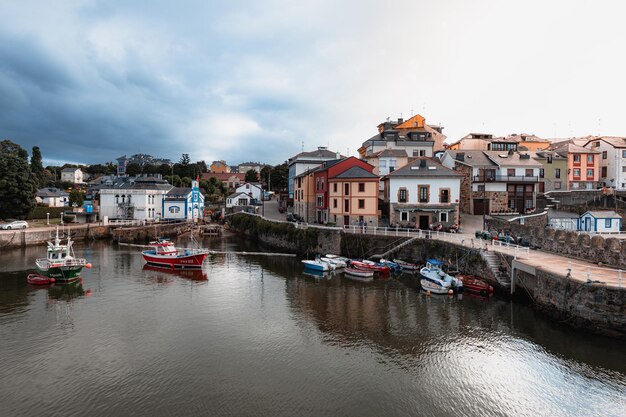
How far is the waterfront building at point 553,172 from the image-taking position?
6344 cm

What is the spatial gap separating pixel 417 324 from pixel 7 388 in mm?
21822

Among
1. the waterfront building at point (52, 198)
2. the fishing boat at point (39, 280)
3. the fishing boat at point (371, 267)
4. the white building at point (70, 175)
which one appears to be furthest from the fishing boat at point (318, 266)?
the white building at point (70, 175)

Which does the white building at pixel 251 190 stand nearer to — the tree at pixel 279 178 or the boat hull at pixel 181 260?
the tree at pixel 279 178

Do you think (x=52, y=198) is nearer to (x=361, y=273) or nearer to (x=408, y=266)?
(x=361, y=273)

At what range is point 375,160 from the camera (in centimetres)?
6625

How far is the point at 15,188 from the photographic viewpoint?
216 ft

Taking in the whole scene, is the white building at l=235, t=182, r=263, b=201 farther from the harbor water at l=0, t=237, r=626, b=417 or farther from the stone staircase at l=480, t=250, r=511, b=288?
the stone staircase at l=480, t=250, r=511, b=288

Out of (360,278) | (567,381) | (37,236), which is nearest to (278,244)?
(360,278)

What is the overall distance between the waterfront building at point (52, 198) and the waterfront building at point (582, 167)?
347ft

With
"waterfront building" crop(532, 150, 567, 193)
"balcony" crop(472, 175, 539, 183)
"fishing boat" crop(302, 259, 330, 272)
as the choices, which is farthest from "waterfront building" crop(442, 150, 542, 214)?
"fishing boat" crop(302, 259, 330, 272)

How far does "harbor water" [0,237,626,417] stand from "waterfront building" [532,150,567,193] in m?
43.9

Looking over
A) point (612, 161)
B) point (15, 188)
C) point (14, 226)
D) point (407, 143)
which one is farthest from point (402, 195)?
point (15, 188)

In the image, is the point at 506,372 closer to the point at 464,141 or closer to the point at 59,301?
the point at 59,301

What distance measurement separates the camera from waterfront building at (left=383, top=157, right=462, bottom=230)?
48.3 metres
